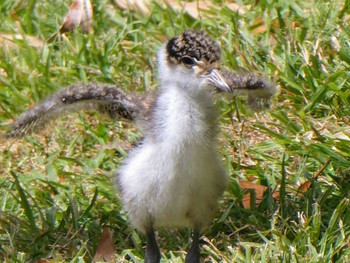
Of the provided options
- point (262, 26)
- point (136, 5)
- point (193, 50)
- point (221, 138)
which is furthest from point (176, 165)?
point (136, 5)

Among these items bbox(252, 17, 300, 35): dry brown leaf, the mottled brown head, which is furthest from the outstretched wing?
bbox(252, 17, 300, 35): dry brown leaf

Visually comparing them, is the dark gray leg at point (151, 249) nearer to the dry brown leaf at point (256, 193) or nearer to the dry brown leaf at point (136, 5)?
the dry brown leaf at point (256, 193)

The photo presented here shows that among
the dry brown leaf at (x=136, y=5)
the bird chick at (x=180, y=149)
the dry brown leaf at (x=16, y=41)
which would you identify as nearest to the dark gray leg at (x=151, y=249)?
the bird chick at (x=180, y=149)

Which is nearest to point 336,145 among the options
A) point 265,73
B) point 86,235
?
point 265,73

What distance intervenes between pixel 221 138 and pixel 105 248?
1197 mm

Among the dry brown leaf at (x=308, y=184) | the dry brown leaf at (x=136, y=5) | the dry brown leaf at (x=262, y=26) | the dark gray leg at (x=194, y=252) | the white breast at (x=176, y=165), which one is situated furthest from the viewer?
the dry brown leaf at (x=136, y=5)

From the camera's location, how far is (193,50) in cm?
511

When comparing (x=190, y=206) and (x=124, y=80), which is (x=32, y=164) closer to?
(x=124, y=80)

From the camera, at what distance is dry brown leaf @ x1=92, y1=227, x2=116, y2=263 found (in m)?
5.38

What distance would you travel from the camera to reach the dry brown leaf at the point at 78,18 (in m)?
7.44

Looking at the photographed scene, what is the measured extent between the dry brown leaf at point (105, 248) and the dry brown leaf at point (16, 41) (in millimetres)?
2224

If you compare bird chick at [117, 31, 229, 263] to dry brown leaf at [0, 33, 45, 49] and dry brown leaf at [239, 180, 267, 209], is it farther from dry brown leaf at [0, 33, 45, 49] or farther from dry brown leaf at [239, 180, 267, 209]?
dry brown leaf at [0, 33, 45, 49]

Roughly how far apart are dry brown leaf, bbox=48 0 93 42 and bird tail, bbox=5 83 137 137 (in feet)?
6.49

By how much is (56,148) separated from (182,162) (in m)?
1.70
